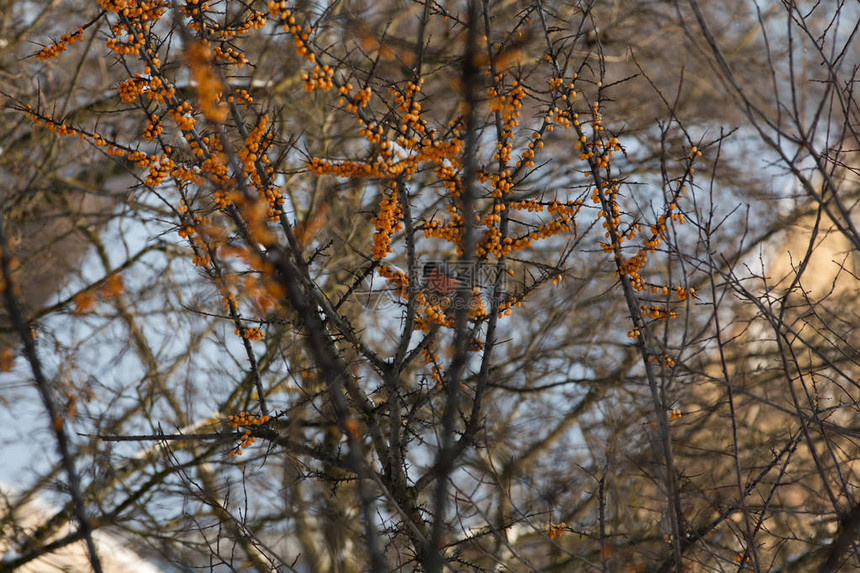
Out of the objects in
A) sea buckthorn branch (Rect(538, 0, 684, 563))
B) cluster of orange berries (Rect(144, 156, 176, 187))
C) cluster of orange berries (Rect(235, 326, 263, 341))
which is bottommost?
sea buckthorn branch (Rect(538, 0, 684, 563))

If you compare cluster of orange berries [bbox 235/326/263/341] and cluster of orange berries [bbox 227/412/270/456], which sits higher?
cluster of orange berries [bbox 235/326/263/341]

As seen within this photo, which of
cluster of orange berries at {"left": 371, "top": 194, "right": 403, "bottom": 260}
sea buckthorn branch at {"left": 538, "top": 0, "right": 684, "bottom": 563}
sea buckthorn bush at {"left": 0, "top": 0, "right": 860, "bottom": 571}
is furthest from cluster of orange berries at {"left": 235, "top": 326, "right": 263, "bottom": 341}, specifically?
sea buckthorn branch at {"left": 538, "top": 0, "right": 684, "bottom": 563}

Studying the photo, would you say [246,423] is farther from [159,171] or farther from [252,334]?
[159,171]

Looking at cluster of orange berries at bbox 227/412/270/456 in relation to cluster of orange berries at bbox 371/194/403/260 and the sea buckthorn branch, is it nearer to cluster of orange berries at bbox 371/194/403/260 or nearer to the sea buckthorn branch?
cluster of orange berries at bbox 371/194/403/260

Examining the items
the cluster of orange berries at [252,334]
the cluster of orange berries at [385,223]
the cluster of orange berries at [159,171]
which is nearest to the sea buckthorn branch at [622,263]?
the cluster of orange berries at [385,223]

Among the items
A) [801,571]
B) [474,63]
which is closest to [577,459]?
[801,571]

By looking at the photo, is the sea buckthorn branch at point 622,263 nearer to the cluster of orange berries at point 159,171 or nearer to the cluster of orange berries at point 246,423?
the cluster of orange berries at point 159,171

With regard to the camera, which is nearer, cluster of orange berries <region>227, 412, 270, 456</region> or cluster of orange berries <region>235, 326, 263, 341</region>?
cluster of orange berries <region>227, 412, 270, 456</region>

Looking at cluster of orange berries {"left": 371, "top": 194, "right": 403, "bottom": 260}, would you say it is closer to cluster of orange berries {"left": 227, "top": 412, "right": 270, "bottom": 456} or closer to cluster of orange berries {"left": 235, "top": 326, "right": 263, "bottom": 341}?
cluster of orange berries {"left": 235, "top": 326, "right": 263, "bottom": 341}

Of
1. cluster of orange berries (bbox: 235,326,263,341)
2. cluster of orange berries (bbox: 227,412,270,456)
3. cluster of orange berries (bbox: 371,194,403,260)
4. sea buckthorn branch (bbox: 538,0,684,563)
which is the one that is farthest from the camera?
cluster of orange berries (bbox: 235,326,263,341)

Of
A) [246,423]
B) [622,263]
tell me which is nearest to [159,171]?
[246,423]

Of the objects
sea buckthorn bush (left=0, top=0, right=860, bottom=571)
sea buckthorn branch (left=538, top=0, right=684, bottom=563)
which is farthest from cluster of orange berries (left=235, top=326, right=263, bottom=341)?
sea buckthorn branch (left=538, top=0, right=684, bottom=563)

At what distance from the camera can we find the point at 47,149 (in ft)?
23.0

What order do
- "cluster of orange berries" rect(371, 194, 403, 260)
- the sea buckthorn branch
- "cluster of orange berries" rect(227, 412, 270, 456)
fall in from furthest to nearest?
"cluster of orange berries" rect(227, 412, 270, 456) < "cluster of orange berries" rect(371, 194, 403, 260) < the sea buckthorn branch
